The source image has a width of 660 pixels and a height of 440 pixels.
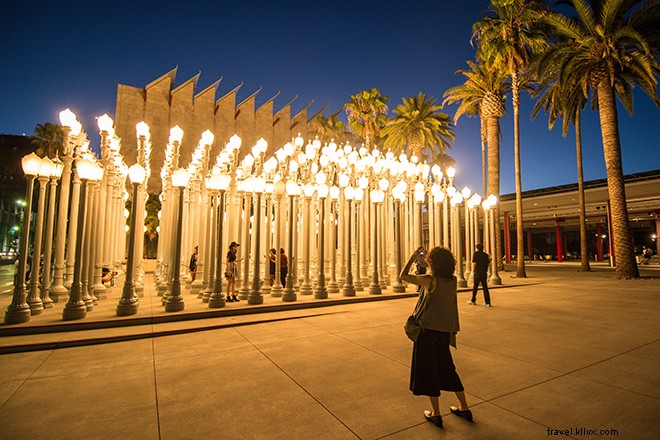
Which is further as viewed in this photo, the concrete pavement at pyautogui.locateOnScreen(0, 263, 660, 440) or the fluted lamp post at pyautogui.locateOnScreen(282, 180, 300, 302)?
the fluted lamp post at pyautogui.locateOnScreen(282, 180, 300, 302)

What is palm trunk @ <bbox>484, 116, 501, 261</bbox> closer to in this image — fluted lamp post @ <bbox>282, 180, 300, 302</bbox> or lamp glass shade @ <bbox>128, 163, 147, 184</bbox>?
fluted lamp post @ <bbox>282, 180, 300, 302</bbox>

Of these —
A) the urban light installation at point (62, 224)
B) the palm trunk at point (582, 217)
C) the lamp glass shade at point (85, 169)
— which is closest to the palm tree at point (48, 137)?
the urban light installation at point (62, 224)

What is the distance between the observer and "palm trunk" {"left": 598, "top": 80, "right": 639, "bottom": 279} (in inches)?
709

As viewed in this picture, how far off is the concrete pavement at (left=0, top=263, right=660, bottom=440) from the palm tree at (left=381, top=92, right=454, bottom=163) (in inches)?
1030

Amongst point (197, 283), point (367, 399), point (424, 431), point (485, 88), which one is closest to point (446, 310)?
point (424, 431)

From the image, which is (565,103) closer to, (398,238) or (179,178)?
(398,238)

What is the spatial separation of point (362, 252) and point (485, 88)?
19.2 metres

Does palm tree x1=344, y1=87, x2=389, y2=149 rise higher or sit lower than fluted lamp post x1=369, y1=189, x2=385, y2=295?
higher

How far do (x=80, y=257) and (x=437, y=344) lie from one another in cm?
822

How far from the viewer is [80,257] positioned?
773 cm

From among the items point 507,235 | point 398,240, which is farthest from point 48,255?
point 507,235

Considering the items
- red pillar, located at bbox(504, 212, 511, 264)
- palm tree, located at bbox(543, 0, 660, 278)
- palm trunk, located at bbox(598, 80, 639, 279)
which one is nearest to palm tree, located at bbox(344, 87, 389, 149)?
palm tree, located at bbox(543, 0, 660, 278)

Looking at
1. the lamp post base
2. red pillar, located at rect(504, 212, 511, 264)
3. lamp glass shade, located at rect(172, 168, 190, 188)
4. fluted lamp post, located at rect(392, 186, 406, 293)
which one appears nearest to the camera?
the lamp post base

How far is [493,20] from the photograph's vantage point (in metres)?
22.8
